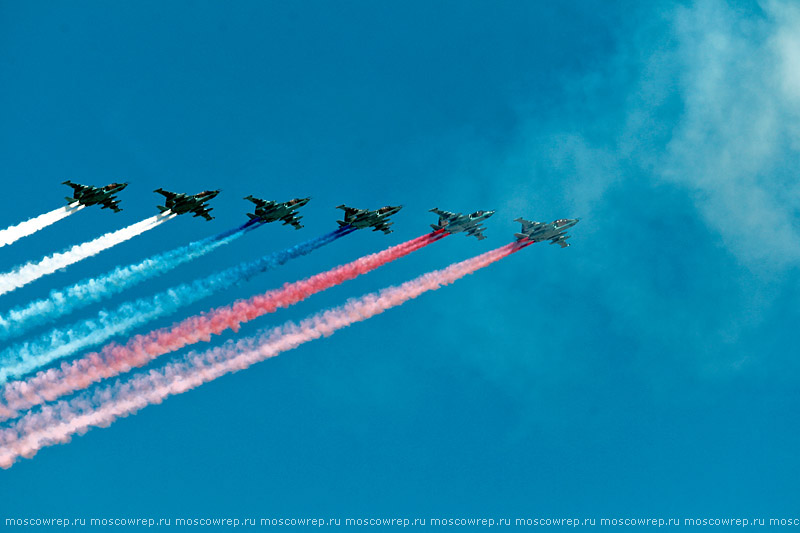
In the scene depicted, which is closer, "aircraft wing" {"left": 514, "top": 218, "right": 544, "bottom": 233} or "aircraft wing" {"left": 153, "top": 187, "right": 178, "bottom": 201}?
"aircraft wing" {"left": 153, "top": 187, "right": 178, "bottom": 201}

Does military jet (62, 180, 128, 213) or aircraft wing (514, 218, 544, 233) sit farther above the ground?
aircraft wing (514, 218, 544, 233)

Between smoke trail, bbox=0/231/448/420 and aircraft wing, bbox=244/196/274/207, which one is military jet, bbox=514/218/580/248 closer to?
smoke trail, bbox=0/231/448/420

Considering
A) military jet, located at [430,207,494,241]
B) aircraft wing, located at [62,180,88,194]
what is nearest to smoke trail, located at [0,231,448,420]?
military jet, located at [430,207,494,241]

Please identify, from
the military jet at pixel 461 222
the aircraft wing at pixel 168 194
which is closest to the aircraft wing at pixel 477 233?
the military jet at pixel 461 222

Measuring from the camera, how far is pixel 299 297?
123375 mm

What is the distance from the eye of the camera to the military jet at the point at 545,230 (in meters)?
132

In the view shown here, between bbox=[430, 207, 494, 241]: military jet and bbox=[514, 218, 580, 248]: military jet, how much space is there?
445 cm

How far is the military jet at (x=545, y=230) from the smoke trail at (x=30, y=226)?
53.7 metres

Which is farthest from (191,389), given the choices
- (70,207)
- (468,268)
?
(468,268)

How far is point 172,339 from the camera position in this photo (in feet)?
391

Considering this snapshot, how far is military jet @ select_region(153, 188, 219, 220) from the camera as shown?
117 m

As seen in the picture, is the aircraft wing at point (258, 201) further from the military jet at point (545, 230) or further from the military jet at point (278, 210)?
the military jet at point (545, 230)

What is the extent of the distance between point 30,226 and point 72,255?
600cm

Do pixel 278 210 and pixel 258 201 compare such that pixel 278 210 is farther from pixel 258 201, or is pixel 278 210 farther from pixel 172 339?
pixel 172 339
